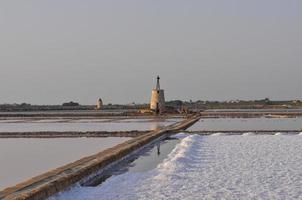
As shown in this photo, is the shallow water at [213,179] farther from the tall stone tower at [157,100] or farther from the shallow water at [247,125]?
the tall stone tower at [157,100]

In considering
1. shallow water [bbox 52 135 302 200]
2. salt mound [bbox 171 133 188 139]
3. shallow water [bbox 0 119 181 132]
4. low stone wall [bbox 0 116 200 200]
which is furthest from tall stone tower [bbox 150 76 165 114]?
low stone wall [bbox 0 116 200 200]

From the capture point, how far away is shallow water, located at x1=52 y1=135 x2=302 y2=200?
5266 millimetres

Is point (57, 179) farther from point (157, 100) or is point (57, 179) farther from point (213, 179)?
point (157, 100)

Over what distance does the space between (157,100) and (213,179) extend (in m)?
24.1

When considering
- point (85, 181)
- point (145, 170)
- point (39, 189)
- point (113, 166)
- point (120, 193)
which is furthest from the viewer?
point (113, 166)

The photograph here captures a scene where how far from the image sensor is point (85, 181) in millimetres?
6242

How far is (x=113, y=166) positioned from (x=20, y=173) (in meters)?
1.66

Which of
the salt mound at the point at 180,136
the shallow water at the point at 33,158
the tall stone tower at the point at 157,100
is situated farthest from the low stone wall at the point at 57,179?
the tall stone tower at the point at 157,100

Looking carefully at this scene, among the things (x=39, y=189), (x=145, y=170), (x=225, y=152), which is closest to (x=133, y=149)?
(x=225, y=152)

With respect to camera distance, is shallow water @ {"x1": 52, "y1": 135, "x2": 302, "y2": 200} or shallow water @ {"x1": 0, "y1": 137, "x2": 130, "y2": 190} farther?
shallow water @ {"x1": 0, "y1": 137, "x2": 130, "y2": 190}

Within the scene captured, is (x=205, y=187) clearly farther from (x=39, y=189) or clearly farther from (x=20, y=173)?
(x=20, y=173)

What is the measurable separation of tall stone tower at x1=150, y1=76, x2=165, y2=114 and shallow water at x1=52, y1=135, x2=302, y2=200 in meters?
20.5

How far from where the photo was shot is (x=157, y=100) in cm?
3023

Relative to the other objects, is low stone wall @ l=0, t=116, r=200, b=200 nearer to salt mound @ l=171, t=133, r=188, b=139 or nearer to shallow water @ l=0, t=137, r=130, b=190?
shallow water @ l=0, t=137, r=130, b=190
